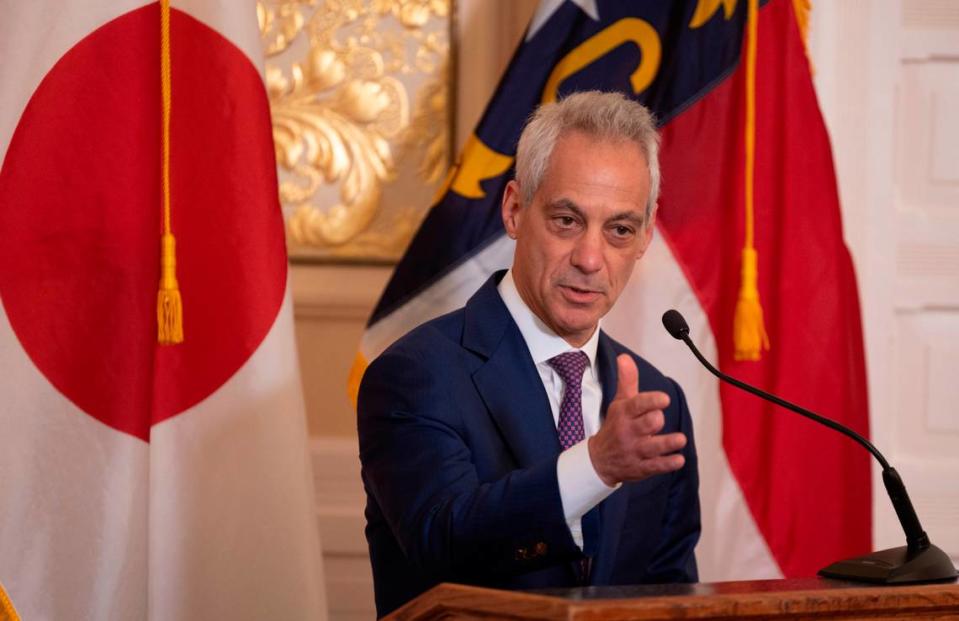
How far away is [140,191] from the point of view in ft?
7.25

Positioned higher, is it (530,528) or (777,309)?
(777,309)

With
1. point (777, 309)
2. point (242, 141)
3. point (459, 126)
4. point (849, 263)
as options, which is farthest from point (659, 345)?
point (242, 141)

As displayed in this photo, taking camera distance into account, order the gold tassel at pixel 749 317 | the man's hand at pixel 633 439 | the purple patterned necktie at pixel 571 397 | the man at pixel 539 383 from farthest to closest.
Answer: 1. the gold tassel at pixel 749 317
2. the purple patterned necktie at pixel 571 397
3. the man at pixel 539 383
4. the man's hand at pixel 633 439

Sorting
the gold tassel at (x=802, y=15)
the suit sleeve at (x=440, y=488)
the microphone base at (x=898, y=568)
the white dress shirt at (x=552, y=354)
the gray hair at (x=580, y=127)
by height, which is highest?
the gold tassel at (x=802, y=15)

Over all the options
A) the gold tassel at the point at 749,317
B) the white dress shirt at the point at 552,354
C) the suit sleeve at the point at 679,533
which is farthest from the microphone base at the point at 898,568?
the gold tassel at the point at 749,317

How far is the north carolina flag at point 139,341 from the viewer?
2146 millimetres

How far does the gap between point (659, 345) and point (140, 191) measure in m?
1.08

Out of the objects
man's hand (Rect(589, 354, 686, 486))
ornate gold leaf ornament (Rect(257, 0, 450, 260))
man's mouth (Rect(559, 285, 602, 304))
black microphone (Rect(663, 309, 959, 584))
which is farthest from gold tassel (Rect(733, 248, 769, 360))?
man's hand (Rect(589, 354, 686, 486))

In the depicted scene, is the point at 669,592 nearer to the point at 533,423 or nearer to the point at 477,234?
the point at 533,423

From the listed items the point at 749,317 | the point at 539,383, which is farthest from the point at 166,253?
the point at 749,317

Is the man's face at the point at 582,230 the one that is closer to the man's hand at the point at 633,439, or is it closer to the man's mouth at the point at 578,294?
the man's mouth at the point at 578,294

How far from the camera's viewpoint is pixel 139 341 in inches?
86.3

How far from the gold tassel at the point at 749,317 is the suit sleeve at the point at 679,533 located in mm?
352

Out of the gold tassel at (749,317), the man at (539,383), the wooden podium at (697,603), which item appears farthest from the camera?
the gold tassel at (749,317)
